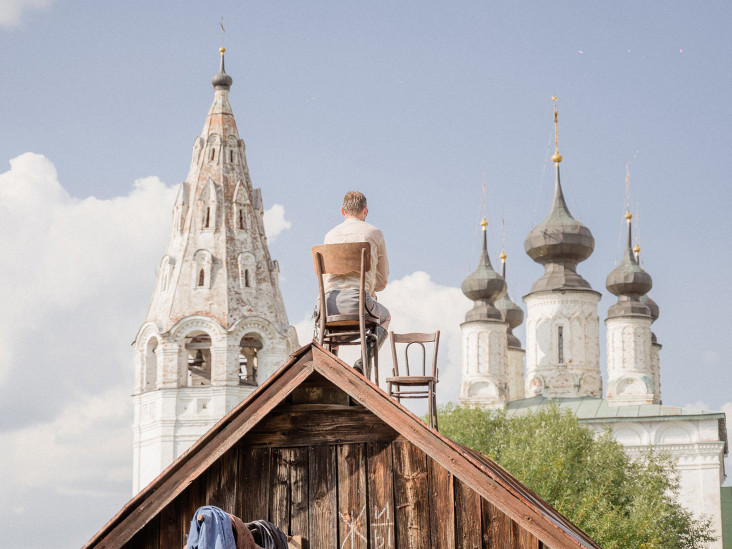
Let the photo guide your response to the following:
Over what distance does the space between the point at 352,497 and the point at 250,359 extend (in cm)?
4086

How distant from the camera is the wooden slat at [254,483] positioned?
21.9 feet

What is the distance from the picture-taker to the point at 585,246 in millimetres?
55531

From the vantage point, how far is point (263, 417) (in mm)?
6539

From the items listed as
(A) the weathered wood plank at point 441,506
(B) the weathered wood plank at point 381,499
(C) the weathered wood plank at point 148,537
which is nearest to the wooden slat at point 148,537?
(C) the weathered wood plank at point 148,537

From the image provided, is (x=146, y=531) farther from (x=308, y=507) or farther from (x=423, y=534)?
(x=423, y=534)

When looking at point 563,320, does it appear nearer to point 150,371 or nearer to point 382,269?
point 150,371

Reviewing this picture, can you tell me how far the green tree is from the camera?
29125 mm

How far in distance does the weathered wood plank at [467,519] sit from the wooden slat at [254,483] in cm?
99

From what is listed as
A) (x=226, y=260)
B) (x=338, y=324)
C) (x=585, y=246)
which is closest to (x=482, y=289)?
(x=585, y=246)

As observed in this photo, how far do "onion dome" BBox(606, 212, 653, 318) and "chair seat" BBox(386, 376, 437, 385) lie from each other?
49.5m

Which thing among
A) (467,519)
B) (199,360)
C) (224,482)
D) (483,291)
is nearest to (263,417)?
(224,482)

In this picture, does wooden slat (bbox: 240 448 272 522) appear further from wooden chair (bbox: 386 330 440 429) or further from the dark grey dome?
the dark grey dome

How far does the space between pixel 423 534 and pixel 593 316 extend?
164 ft

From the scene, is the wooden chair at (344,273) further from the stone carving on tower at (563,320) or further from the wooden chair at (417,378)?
the stone carving on tower at (563,320)
